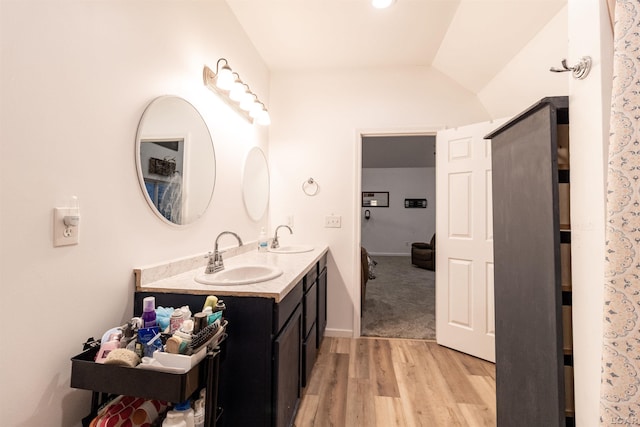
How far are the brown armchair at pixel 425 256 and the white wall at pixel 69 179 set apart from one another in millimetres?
5032

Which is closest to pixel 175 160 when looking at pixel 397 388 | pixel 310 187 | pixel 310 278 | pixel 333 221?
pixel 310 278

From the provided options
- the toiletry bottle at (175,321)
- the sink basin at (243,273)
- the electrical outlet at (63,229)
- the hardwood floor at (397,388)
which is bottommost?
the hardwood floor at (397,388)

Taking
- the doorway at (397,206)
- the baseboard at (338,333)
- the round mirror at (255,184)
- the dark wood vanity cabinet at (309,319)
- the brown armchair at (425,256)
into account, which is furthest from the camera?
the brown armchair at (425,256)

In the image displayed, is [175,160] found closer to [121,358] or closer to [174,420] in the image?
[121,358]

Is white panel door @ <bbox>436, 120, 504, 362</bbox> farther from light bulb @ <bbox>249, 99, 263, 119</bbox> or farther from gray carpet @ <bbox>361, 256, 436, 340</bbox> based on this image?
light bulb @ <bbox>249, 99, 263, 119</bbox>

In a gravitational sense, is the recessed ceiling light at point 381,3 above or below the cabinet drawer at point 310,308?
above

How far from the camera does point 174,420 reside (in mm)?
729

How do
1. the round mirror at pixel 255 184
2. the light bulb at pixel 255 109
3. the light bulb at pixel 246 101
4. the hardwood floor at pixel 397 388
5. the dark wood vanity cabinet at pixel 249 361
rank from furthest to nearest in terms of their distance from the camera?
the round mirror at pixel 255 184 < the light bulb at pixel 255 109 < the light bulb at pixel 246 101 < the hardwood floor at pixel 397 388 < the dark wood vanity cabinet at pixel 249 361

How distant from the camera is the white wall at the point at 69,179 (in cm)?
70

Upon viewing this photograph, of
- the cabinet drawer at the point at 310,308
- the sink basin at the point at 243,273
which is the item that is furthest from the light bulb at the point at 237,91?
the cabinet drawer at the point at 310,308

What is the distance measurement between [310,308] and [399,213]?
5.73m

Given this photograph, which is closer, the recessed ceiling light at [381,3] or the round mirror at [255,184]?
the recessed ceiling light at [381,3]

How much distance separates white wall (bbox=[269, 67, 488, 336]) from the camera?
2484mm

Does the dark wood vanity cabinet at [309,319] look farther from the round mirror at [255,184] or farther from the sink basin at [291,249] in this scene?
the round mirror at [255,184]
